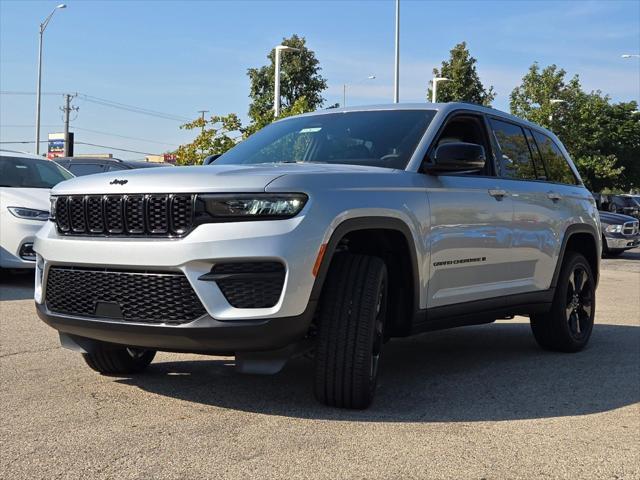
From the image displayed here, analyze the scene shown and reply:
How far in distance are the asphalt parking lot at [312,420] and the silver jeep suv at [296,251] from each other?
304 millimetres

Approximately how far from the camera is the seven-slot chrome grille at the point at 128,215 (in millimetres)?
3820

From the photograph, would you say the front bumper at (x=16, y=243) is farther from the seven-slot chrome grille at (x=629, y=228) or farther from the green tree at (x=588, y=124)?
the green tree at (x=588, y=124)

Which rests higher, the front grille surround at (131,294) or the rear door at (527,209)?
the rear door at (527,209)

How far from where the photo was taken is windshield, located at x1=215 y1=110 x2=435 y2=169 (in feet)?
16.1

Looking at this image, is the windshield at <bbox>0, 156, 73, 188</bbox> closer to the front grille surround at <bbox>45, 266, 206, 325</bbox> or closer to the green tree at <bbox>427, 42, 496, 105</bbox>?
the front grille surround at <bbox>45, 266, 206, 325</bbox>

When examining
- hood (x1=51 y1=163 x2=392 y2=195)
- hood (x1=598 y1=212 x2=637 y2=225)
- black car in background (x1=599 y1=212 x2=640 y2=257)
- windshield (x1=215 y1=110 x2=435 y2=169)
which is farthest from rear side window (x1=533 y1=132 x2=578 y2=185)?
hood (x1=598 y1=212 x2=637 y2=225)

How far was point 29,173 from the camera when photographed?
1070 centimetres

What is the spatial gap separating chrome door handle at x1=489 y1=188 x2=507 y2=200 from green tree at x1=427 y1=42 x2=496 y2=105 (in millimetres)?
34032

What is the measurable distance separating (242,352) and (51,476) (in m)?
1.07

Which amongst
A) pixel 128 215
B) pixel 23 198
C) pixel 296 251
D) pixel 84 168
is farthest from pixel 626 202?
pixel 128 215

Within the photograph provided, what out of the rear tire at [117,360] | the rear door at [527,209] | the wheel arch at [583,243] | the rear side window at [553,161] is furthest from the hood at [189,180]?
the rear side window at [553,161]

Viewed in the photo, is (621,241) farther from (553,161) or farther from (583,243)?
(553,161)

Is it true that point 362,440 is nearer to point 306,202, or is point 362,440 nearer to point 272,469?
point 272,469

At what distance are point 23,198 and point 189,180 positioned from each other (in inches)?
260
